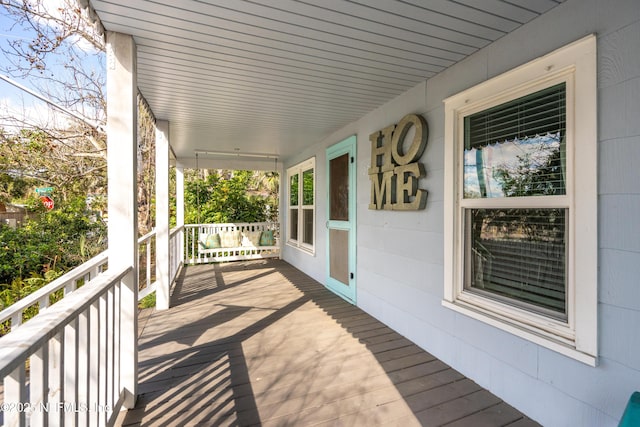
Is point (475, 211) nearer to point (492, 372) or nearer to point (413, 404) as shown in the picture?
point (492, 372)

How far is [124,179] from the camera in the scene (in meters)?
1.93

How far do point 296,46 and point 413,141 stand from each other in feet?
4.31

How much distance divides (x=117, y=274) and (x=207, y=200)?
21.7 ft

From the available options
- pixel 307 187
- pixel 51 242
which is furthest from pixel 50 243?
pixel 307 187

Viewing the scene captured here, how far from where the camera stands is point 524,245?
1984 millimetres

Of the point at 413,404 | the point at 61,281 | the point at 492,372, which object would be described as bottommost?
the point at 413,404

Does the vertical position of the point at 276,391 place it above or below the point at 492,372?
below

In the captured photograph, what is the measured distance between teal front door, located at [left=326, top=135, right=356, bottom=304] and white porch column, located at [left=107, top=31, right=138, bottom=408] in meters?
2.59

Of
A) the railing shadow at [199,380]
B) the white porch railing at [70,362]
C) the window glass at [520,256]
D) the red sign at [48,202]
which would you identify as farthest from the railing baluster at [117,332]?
the red sign at [48,202]

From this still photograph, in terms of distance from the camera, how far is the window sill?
1591 mm

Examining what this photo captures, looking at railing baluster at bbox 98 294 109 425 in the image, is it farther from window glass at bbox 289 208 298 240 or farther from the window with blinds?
window glass at bbox 289 208 298 240

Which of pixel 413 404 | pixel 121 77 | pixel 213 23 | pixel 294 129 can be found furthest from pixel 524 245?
pixel 294 129

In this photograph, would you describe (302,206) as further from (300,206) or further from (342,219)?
(342,219)

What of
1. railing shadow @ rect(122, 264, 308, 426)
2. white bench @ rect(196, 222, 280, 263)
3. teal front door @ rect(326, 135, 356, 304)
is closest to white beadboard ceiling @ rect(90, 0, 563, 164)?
teal front door @ rect(326, 135, 356, 304)
